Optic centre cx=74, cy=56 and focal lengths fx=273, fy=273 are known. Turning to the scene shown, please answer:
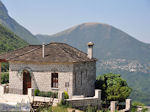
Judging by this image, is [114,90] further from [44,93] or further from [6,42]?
[6,42]

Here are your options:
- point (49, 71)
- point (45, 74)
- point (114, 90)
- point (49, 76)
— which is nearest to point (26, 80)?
point (45, 74)

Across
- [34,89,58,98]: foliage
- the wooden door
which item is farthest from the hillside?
[34,89,58,98]: foliage

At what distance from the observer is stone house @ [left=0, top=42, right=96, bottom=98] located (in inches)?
876

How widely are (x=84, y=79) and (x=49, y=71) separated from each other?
3.49m

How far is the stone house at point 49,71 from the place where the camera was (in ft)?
73.0

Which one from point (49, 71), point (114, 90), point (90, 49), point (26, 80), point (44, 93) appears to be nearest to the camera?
point (44, 93)

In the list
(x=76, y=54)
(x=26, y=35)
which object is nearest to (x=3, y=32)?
(x=76, y=54)

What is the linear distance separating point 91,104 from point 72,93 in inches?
77.9

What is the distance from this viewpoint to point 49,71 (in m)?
22.4

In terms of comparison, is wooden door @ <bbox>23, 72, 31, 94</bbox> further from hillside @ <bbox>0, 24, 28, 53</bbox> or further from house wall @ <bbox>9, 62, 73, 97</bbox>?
hillside @ <bbox>0, 24, 28, 53</bbox>

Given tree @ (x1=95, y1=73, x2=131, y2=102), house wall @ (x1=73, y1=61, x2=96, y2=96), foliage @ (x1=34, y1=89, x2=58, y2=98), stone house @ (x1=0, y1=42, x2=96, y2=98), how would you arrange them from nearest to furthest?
1. foliage @ (x1=34, y1=89, x2=58, y2=98)
2. stone house @ (x1=0, y1=42, x2=96, y2=98)
3. house wall @ (x1=73, y1=61, x2=96, y2=96)
4. tree @ (x1=95, y1=73, x2=131, y2=102)

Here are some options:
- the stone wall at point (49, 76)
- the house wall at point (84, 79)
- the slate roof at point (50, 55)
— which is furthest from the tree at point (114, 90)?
the slate roof at point (50, 55)

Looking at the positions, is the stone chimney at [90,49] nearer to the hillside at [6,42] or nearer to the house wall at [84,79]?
the house wall at [84,79]

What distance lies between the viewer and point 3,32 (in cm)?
7188
